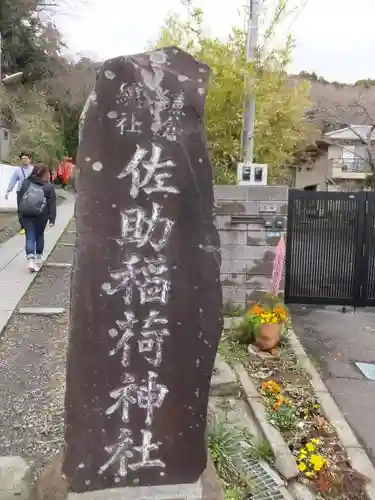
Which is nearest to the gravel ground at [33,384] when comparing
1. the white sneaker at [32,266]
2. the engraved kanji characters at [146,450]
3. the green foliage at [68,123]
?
the engraved kanji characters at [146,450]

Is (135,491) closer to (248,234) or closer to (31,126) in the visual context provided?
(248,234)

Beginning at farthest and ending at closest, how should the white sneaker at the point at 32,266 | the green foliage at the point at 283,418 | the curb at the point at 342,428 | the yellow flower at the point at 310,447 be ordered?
the white sneaker at the point at 32,266 < the green foliage at the point at 283,418 < the yellow flower at the point at 310,447 < the curb at the point at 342,428

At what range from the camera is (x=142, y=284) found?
2484 mm

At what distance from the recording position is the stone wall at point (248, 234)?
21.3 ft

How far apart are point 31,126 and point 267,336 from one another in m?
21.8

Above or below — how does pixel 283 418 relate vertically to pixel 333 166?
below

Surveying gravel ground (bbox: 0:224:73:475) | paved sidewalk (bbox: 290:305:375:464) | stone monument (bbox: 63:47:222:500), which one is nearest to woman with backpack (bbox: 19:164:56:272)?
gravel ground (bbox: 0:224:73:475)

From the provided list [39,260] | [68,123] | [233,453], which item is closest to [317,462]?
A: [233,453]

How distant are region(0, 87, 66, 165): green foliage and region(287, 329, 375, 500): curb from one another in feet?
63.8

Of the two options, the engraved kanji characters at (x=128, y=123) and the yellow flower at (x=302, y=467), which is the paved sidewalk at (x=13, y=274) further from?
the engraved kanji characters at (x=128, y=123)

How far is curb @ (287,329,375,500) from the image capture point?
12.0 feet

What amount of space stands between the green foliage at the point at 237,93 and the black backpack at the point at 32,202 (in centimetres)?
261

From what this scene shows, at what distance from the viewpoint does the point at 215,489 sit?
2.77m

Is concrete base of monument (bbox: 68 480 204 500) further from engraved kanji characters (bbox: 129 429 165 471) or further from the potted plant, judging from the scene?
the potted plant
